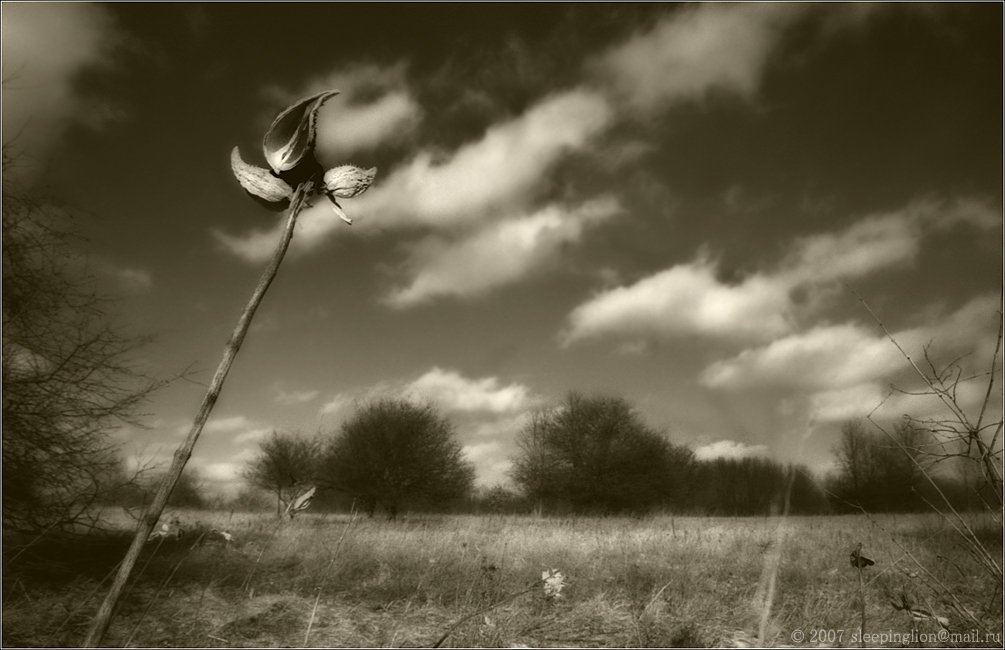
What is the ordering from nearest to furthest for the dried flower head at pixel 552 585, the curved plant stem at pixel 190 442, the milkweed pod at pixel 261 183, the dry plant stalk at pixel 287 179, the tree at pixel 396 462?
the curved plant stem at pixel 190 442
the dry plant stalk at pixel 287 179
the milkweed pod at pixel 261 183
the dried flower head at pixel 552 585
the tree at pixel 396 462

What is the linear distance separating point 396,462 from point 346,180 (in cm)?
2583

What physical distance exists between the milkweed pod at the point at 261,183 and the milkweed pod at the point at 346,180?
0.20m

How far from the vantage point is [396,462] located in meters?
26.6

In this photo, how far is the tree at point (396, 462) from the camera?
26.3m

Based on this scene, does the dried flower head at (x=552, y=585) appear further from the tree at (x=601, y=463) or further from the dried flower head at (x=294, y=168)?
the tree at (x=601, y=463)

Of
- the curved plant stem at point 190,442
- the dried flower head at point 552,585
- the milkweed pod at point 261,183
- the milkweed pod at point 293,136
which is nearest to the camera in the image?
the curved plant stem at point 190,442

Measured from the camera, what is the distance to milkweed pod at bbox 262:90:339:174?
2373mm

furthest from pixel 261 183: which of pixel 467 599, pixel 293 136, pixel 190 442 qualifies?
pixel 467 599

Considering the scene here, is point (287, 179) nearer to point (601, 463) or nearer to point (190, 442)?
point (190, 442)

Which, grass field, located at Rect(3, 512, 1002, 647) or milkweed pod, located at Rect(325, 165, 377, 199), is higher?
milkweed pod, located at Rect(325, 165, 377, 199)

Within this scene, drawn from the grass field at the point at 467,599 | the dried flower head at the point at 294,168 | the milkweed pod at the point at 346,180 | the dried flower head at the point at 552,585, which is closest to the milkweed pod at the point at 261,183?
the dried flower head at the point at 294,168

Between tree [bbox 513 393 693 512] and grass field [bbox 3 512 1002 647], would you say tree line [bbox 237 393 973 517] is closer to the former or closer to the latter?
tree [bbox 513 393 693 512]

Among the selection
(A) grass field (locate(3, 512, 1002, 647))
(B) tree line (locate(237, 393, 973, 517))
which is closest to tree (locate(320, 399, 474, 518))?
(B) tree line (locate(237, 393, 973, 517))

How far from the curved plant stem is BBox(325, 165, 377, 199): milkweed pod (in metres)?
0.12
